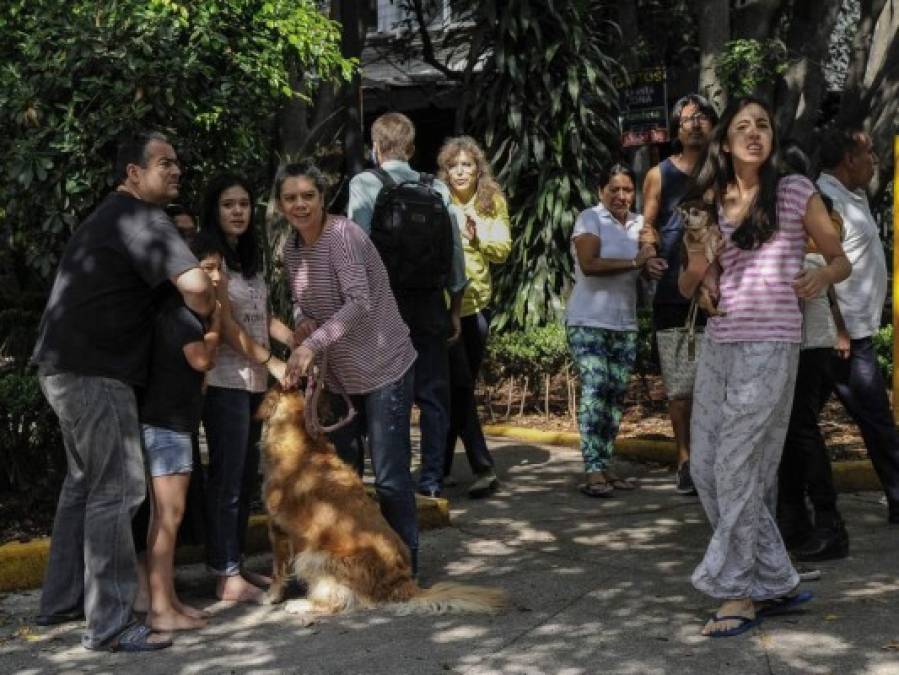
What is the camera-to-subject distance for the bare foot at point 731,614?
5.74 m

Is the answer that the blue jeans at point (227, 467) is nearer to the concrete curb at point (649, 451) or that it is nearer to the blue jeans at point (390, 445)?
the blue jeans at point (390, 445)

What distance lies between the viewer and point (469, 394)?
8.85m

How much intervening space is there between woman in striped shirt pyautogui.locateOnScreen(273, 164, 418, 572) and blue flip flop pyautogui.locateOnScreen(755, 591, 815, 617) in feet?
5.35

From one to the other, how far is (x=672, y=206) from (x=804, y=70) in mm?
4938

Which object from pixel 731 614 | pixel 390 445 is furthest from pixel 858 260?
pixel 390 445

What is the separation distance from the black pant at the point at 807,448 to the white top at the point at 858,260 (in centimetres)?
48

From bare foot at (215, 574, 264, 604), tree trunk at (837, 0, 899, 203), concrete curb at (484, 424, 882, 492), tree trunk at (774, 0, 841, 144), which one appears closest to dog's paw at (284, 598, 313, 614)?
bare foot at (215, 574, 264, 604)

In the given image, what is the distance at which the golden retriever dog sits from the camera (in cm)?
617

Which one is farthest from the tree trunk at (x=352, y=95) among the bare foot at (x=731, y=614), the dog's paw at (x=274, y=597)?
the bare foot at (x=731, y=614)

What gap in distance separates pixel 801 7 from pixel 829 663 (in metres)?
9.79

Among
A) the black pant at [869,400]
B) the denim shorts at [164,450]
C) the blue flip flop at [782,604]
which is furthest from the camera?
the black pant at [869,400]

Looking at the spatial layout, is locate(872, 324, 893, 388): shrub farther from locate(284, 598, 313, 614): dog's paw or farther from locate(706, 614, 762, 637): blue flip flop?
locate(284, 598, 313, 614): dog's paw

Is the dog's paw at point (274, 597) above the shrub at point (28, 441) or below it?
below

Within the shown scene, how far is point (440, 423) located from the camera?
26.9 ft
